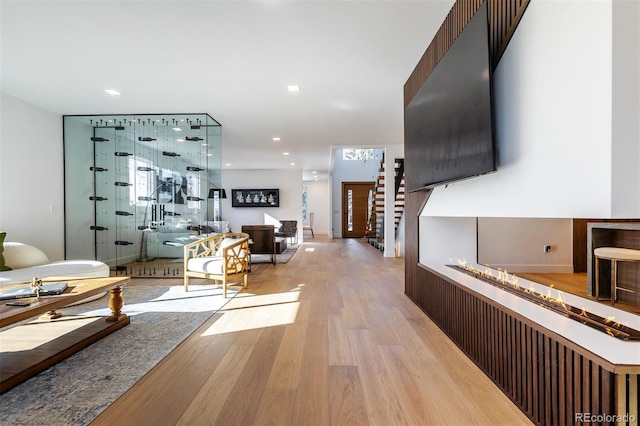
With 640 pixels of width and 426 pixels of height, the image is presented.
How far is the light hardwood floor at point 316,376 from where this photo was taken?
1.55m

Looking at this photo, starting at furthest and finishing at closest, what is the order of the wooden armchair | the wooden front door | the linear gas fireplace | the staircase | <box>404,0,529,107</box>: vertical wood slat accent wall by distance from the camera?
the wooden front door → the staircase → the wooden armchair → <box>404,0,529,107</box>: vertical wood slat accent wall → the linear gas fireplace

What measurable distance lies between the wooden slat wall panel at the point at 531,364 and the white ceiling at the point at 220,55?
2.36 meters

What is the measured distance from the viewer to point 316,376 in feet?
6.28

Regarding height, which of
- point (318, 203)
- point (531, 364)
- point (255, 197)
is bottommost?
point (531, 364)

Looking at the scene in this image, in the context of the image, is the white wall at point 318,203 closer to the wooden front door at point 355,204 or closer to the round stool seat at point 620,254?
the wooden front door at point 355,204

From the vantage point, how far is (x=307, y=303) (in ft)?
11.4

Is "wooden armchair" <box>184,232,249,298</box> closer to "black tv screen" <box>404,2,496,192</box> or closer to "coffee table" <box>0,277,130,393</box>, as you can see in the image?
"coffee table" <box>0,277,130,393</box>

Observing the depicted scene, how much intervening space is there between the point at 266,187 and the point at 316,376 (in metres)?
9.69

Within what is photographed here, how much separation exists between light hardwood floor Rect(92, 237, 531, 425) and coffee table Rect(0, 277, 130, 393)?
2.42ft

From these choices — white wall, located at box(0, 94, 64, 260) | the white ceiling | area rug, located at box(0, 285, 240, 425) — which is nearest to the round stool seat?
the white ceiling

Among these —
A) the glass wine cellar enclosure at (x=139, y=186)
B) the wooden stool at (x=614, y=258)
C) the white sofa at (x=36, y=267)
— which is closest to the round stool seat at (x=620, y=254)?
the wooden stool at (x=614, y=258)

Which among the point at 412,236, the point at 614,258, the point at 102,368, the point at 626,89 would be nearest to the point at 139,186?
the point at 102,368

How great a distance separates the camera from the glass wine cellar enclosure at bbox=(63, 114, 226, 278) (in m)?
5.32

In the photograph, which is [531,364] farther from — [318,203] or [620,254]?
[318,203]
